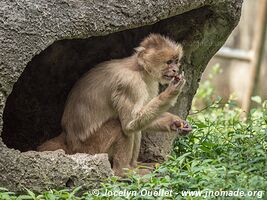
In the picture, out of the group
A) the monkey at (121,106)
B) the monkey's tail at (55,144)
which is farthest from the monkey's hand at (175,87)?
the monkey's tail at (55,144)

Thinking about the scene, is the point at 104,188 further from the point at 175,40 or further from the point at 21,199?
the point at 175,40

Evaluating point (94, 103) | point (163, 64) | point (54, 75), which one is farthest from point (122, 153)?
point (54, 75)

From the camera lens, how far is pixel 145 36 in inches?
336

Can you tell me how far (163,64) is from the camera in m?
7.90

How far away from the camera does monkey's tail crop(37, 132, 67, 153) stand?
295 inches

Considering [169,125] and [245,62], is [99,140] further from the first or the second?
[245,62]

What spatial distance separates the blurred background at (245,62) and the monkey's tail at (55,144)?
739 centimetres

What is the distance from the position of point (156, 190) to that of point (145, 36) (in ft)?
9.13

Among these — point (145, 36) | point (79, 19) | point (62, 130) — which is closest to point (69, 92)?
point (62, 130)

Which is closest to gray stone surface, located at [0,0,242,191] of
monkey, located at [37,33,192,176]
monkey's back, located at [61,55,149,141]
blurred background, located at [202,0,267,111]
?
monkey, located at [37,33,192,176]

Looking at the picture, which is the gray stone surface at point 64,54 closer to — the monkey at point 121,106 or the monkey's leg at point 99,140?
the monkey at point 121,106

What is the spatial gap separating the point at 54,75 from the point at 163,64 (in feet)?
4.07

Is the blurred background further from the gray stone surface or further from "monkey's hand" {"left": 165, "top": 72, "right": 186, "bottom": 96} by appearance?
"monkey's hand" {"left": 165, "top": 72, "right": 186, "bottom": 96}

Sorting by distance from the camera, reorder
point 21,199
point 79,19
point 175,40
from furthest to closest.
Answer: point 175,40
point 79,19
point 21,199
